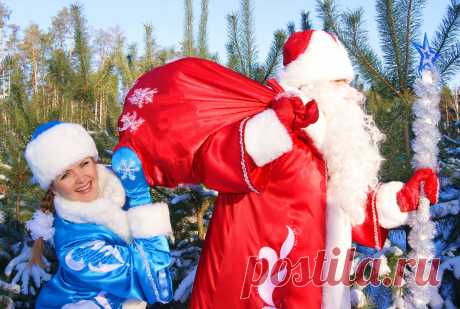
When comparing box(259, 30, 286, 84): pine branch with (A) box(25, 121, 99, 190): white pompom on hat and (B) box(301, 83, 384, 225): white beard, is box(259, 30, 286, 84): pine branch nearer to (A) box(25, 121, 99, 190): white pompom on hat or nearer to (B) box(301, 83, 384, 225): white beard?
(B) box(301, 83, 384, 225): white beard

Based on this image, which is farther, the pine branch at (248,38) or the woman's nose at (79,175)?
the pine branch at (248,38)

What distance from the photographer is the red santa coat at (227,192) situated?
2.13 metres

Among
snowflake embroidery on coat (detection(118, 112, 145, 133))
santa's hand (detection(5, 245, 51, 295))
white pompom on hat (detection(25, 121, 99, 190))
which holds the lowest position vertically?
santa's hand (detection(5, 245, 51, 295))

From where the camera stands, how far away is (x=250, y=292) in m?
2.15

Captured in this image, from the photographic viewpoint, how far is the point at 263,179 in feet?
6.83

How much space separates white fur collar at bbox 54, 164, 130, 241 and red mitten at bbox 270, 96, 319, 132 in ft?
2.74

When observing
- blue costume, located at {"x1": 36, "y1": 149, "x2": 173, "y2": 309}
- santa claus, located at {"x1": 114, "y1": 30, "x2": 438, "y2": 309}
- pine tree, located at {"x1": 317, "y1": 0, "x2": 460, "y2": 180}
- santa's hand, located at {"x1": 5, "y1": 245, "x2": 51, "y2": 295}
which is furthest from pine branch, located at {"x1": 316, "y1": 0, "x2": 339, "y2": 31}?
santa's hand, located at {"x1": 5, "y1": 245, "x2": 51, "y2": 295}

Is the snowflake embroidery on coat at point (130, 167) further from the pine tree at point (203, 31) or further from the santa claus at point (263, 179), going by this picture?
the pine tree at point (203, 31)

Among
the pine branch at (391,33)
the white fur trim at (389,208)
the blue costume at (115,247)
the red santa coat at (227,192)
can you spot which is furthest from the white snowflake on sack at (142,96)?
the pine branch at (391,33)

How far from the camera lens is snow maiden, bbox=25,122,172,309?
81.0 inches

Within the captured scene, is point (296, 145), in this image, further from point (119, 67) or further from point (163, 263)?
point (119, 67)

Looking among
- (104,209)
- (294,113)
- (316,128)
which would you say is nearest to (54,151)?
(104,209)

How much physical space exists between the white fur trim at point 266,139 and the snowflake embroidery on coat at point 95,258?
29.2 inches

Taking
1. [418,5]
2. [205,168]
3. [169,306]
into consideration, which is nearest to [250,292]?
[205,168]
